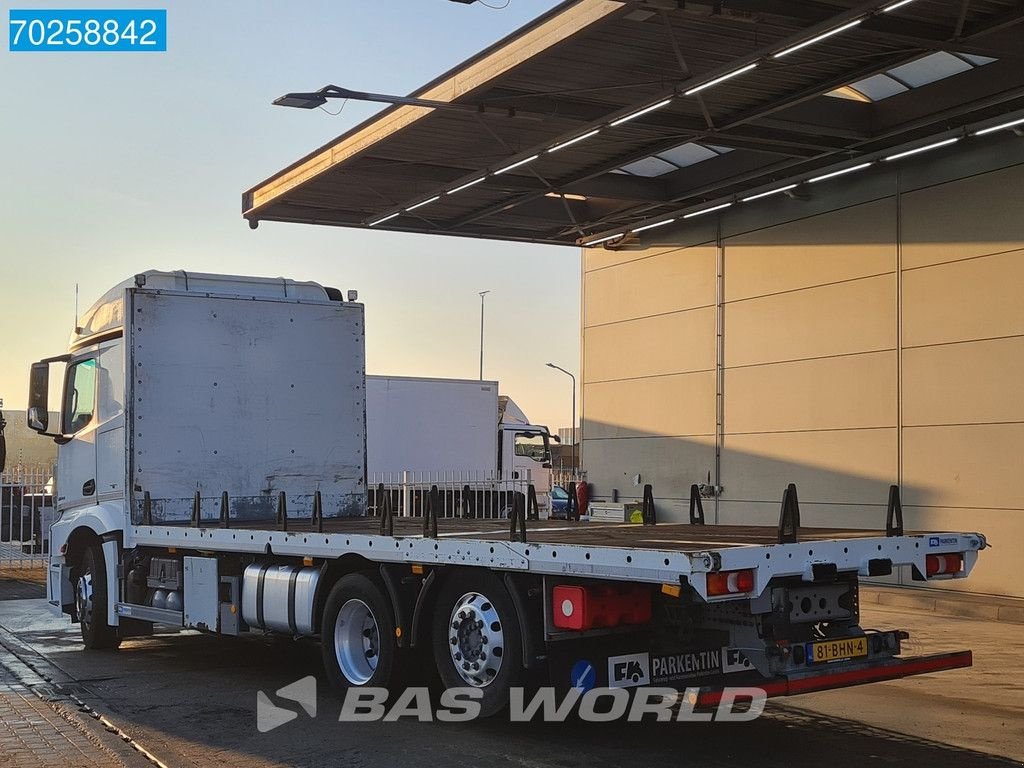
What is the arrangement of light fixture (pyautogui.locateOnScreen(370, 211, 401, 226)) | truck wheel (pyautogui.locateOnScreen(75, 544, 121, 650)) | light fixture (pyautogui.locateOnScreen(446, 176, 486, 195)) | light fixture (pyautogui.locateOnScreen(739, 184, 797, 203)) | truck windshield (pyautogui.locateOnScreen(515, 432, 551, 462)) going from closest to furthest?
truck wheel (pyautogui.locateOnScreen(75, 544, 121, 650))
light fixture (pyautogui.locateOnScreen(446, 176, 486, 195))
light fixture (pyautogui.locateOnScreen(739, 184, 797, 203))
light fixture (pyautogui.locateOnScreen(370, 211, 401, 226))
truck windshield (pyautogui.locateOnScreen(515, 432, 551, 462))

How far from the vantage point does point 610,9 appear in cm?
1202

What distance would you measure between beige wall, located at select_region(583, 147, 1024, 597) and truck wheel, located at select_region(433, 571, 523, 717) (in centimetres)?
919

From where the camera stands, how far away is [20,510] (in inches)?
931

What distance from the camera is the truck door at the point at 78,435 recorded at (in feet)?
42.5

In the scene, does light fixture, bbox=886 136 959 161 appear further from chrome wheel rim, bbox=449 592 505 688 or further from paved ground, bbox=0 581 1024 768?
chrome wheel rim, bbox=449 592 505 688

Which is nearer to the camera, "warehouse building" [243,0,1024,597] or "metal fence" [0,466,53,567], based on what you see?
"warehouse building" [243,0,1024,597]

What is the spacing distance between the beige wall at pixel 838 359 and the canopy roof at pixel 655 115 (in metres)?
0.90

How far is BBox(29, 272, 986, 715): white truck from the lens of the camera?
7.39 m

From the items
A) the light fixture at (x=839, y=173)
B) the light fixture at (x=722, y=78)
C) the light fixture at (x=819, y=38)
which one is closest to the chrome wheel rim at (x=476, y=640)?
the light fixture at (x=819, y=38)

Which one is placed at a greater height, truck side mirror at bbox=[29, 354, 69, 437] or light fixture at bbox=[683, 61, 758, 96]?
light fixture at bbox=[683, 61, 758, 96]

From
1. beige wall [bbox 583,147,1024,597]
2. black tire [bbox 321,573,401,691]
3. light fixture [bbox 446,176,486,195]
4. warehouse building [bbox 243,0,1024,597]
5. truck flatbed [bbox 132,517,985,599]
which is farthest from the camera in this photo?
light fixture [bbox 446,176,486,195]

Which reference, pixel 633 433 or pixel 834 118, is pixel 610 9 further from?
pixel 633 433

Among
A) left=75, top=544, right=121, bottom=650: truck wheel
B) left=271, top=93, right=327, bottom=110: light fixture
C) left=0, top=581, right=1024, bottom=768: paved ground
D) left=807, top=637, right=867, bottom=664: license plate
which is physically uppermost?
left=271, top=93, right=327, bottom=110: light fixture

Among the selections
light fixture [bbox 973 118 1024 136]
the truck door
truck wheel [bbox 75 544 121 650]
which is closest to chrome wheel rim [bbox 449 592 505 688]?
truck wheel [bbox 75 544 121 650]
